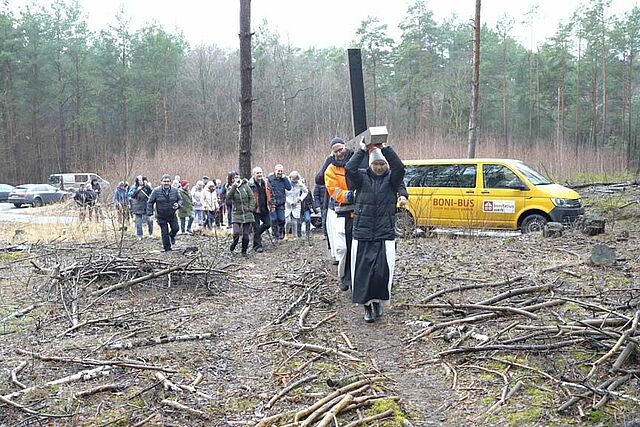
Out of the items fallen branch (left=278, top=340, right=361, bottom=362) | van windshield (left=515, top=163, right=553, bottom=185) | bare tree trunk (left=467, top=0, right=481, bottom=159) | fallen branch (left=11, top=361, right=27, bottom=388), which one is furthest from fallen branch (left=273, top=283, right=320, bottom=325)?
bare tree trunk (left=467, top=0, right=481, bottom=159)

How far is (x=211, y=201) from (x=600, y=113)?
3667cm

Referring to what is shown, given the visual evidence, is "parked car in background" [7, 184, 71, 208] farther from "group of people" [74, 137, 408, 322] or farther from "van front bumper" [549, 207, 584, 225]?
"van front bumper" [549, 207, 584, 225]

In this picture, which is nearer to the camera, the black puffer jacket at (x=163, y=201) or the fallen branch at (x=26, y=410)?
the fallen branch at (x=26, y=410)

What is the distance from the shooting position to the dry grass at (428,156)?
26.6 meters

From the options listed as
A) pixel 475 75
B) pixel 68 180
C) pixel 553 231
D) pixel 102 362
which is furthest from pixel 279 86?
pixel 102 362

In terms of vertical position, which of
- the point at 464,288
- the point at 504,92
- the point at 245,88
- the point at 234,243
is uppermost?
→ the point at 504,92

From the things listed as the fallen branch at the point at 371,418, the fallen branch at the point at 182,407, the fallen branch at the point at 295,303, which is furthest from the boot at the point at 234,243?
the fallen branch at the point at 371,418

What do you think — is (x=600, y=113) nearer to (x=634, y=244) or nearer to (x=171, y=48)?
(x=171, y=48)

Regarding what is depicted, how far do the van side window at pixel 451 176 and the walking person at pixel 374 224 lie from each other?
7.49 meters

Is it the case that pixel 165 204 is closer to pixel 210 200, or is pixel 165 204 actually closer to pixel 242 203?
pixel 242 203

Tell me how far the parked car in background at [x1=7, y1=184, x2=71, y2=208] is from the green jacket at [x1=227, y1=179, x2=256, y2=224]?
1019 inches

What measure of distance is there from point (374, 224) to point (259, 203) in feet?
18.9

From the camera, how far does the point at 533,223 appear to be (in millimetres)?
12672

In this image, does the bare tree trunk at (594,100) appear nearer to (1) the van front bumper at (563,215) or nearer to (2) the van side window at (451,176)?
(2) the van side window at (451,176)
